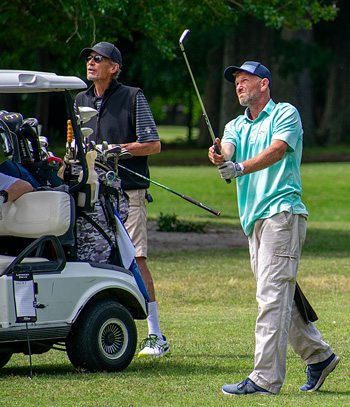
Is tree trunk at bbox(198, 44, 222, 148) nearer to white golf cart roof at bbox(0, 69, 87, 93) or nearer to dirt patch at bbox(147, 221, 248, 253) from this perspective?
dirt patch at bbox(147, 221, 248, 253)

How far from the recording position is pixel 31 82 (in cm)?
566

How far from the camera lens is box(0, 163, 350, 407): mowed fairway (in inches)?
204

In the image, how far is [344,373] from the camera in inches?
235

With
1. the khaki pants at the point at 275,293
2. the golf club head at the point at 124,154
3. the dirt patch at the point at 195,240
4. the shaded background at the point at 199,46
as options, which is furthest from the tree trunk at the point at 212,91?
the khaki pants at the point at 275,293

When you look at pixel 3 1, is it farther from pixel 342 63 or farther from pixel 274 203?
pixel 342 63

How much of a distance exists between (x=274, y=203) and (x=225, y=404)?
3.76ft

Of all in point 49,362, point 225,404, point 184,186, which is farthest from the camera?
point 184,186

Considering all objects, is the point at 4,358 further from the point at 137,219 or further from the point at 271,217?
Answer: the point at 271,217

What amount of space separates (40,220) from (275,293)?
1452 mm

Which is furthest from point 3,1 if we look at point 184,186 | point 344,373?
point 184,186

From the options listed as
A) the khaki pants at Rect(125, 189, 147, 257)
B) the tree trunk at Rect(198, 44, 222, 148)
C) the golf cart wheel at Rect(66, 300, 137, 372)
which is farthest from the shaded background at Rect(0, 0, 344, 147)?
the golf cart wheel at Rect(66, 300, 137, 372)

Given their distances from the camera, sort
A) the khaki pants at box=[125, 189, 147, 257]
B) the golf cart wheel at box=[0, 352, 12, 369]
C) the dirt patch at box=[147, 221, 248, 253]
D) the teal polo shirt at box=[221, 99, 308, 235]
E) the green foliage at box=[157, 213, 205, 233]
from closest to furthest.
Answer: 1. the teal polo shirt at box=[221, 99, 308, 235]
2. the golf cart wheel at box=[0, 352, 12, 369]
3. the khaki pants at box=[125, 189, 147, 257]
4. the dirt patch at box=[147, 221, 248, 253]
5. the green foliage at box=[157, 213, 205, 233]

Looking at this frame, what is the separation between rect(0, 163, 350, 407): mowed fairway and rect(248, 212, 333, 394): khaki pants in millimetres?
165

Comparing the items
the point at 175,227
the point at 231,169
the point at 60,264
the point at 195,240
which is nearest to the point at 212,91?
the point at 175,227
